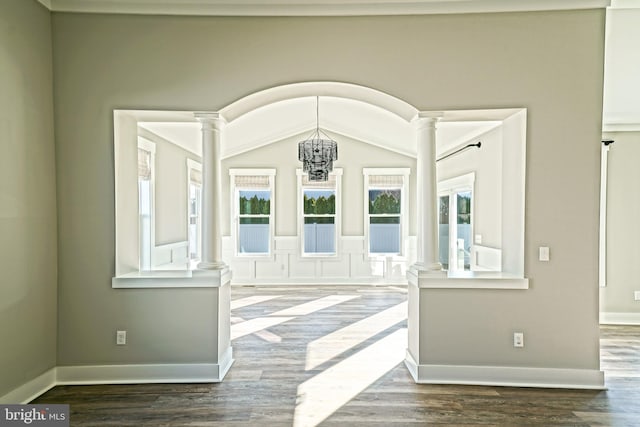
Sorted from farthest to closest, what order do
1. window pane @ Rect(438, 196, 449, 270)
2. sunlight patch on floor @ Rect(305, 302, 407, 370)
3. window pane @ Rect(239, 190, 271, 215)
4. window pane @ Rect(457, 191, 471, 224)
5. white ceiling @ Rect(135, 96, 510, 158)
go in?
window pane @ Rect(239, 190, 271, 215), window pane @ Rect(438, 196, 449, 270), window pane @ Rect(457, 191, 471, 224), white ceiling @ Rect(135, 96, 510, 158), sunlight patch on floor @ Rect(305, 302, 407, 370)

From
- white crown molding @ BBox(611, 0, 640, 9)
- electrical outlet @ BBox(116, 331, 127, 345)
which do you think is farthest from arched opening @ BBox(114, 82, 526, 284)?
white crown molding @ BBox(611, 0, 640, 9)

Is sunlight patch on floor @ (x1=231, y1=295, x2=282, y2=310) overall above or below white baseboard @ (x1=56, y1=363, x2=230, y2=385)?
below

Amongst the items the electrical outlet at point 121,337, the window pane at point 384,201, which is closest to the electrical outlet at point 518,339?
the electrical outlet at point 121,337

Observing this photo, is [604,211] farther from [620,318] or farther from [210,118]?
[210,118]

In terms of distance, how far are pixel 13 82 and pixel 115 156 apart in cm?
83

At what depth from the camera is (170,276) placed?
10.3 feet

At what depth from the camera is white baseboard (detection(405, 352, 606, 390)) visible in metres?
2.98

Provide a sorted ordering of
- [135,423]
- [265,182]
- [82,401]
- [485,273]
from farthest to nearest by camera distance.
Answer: [265,182] → [485,273] → [82,401] → [135,423]

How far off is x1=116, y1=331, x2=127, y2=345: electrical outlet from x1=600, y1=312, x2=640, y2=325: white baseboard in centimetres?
569

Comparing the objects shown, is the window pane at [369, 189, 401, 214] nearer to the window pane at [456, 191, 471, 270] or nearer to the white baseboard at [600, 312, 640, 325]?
the window pane at [456, 191, 471, 270]

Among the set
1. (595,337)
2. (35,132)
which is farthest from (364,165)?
(35,132)

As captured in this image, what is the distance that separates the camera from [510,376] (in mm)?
3035

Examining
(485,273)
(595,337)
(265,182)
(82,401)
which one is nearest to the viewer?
(82,401)

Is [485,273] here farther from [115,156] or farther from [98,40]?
[98,40]
